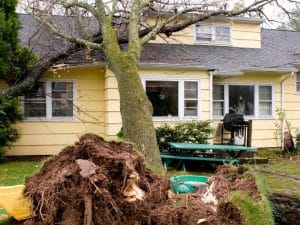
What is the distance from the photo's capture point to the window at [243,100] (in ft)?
49.1

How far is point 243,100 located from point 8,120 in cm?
817

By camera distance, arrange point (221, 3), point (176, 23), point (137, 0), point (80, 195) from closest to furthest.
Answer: point (80, 195), point (137, 0), point (221, 3), point (176, 23)

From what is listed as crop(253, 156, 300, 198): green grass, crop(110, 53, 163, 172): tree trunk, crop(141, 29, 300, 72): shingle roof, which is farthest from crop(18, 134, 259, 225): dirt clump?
crop(141, 29, 300, 72): shingle roof

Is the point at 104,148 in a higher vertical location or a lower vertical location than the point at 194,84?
lower

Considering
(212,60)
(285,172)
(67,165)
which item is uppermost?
(212,60)

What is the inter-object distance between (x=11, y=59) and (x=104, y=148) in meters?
8.36

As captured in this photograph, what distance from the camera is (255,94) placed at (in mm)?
15195

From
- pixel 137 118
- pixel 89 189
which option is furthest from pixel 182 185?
pixel 137 118

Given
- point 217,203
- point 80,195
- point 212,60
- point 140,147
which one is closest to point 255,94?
point 212,60

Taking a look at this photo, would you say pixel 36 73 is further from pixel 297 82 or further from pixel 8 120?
pixel 297 82

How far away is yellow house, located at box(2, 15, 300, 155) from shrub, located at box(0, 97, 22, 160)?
910mm

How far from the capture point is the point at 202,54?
15.3 metres

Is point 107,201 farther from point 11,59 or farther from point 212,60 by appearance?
point 212,60

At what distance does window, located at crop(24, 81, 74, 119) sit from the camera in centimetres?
1337
